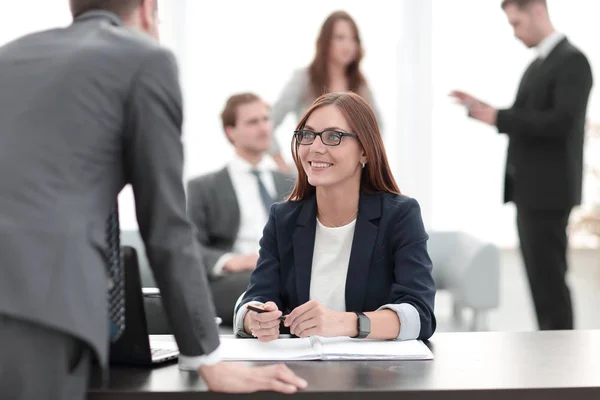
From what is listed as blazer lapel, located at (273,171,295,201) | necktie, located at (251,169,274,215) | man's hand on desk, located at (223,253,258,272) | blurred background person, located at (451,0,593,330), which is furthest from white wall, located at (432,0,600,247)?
man's hand on desk, located at (223,253,258,272)

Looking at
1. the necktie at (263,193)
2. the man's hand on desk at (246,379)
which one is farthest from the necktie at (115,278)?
the necktie at (263,193)

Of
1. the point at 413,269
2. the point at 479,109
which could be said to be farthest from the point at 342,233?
the point at 479,109

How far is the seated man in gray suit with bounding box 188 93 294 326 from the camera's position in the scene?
4051mm

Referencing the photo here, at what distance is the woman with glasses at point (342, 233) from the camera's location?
2.25 meters

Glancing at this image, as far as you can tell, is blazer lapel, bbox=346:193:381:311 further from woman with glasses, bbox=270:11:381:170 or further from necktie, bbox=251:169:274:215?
woman with glasses, bbox=270:11:381:170

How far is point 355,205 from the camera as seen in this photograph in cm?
241

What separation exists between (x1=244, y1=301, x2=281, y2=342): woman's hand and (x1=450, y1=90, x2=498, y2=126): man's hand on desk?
253 centimetres

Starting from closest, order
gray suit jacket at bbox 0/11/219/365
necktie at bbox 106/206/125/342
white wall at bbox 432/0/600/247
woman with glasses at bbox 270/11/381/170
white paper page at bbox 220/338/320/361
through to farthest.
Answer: gray suit jacket at bbox 0/11/219/365 < necktie at bbox 106/206/125/342 < white paper page at bbox 220/338/320/361 < woman with glasses at bbox 270/11/381/170 < white wall at bbox 432/0/600/247

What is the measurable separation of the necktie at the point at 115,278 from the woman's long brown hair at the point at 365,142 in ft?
3.18

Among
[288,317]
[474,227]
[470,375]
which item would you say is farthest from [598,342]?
[474,227]

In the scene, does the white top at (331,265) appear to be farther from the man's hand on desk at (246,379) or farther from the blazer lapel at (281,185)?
the blazer lapel at (281,185)

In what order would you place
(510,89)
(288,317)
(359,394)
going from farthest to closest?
(510,89)
(288,317)
(359,394)

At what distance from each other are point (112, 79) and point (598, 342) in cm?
135

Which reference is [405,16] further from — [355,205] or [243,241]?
[355,205]
